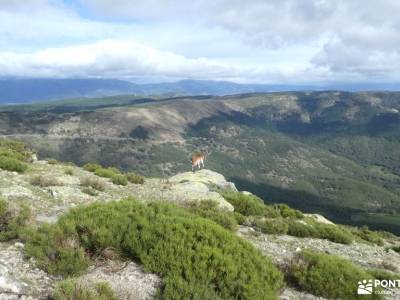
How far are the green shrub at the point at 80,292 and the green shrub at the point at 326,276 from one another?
19.2 ft

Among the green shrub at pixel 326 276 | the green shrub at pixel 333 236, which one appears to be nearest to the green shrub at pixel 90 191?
the green shrub at pixel 333 236

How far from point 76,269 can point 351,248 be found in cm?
1539

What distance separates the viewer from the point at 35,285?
1101cm

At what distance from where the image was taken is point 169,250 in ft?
39.8

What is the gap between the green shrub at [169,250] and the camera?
11.5 metres

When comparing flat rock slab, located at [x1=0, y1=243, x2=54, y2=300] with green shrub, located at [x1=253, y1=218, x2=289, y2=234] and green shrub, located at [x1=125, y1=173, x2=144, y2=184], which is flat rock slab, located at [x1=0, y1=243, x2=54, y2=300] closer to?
green shrub, located at [x1=253, y1=218, x2=289, y2=234]

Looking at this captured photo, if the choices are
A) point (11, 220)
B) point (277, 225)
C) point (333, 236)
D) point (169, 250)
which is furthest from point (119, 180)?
point (169, 250)

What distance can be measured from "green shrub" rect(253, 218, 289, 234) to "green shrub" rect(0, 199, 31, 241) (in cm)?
1139

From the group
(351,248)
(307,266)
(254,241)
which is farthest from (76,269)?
(351,248)

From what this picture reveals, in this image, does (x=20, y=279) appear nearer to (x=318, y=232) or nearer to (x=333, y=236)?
(x=318, y=232)

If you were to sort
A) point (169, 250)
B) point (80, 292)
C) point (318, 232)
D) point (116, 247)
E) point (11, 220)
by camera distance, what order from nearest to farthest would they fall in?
point (80, 292) < point (169, 250) < point (116, 247) < point (11, 220) < point (318, 232)

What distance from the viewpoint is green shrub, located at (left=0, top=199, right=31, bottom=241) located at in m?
13.8

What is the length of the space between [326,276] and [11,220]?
958 cm

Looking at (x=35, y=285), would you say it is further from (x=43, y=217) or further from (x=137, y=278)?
(x=43, y=217)
